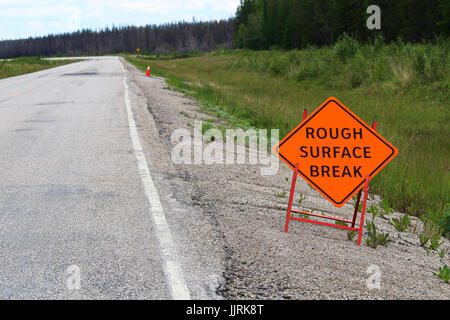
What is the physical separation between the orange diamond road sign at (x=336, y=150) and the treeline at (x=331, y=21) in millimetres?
20877

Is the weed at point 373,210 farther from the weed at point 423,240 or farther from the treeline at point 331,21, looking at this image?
the treeline at point 331,21

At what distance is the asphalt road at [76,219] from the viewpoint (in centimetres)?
340

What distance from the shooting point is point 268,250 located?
4133 mm

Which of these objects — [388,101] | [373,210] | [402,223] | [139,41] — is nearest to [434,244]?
[402,223]

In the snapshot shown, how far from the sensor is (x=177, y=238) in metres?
4.28

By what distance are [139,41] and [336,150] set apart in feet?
633

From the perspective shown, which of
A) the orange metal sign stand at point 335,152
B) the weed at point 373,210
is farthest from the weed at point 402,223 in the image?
the orange metal sign stand at point 335,152

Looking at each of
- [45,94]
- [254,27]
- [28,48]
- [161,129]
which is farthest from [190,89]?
[28,48]

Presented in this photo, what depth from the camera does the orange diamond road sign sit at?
5039 mm

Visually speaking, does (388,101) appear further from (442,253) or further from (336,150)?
(442,253)

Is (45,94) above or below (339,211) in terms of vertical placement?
above
